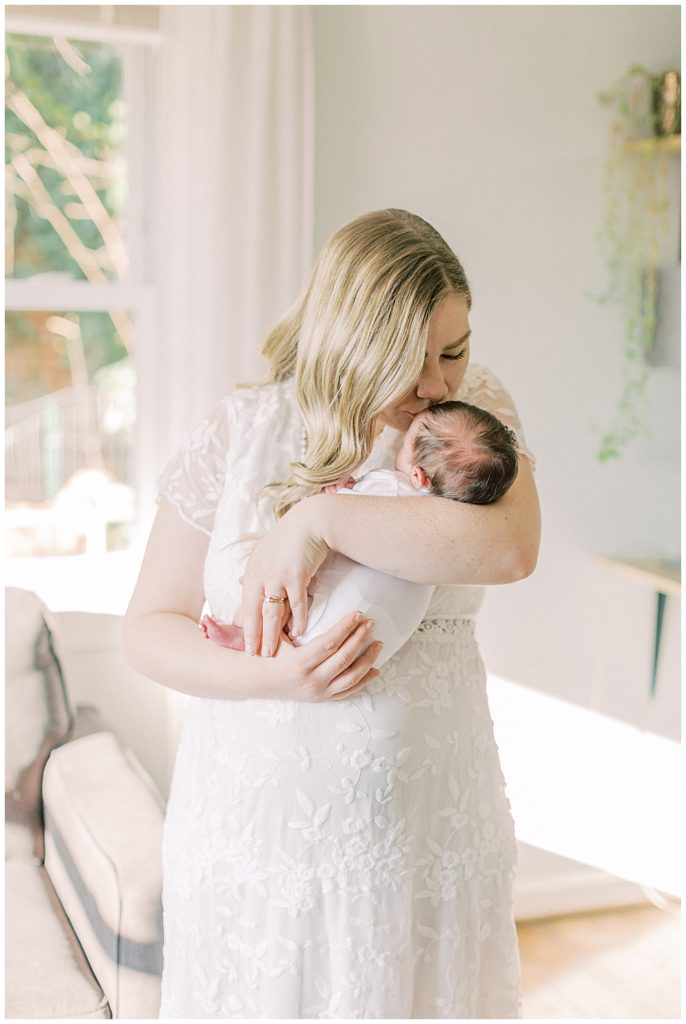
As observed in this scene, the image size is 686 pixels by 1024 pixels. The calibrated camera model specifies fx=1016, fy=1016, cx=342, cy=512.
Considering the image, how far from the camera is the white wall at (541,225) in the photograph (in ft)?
8.27

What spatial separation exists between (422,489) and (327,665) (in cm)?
26

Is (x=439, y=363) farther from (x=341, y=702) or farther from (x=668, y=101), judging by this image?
(x=668, y=101)

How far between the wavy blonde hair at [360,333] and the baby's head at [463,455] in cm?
7

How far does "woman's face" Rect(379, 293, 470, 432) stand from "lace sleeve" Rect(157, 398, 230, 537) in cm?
25

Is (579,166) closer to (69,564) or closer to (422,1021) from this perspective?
(69,564)

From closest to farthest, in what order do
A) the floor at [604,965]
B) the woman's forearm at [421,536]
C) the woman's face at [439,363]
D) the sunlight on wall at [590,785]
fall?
the woman's forearm at [421,536]
the woman's face at [439,363]
the floor at [604,965]
the sunlight on wall at [590,785]

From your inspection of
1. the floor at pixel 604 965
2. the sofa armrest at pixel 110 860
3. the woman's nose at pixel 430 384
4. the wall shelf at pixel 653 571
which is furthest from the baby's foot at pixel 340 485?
the floor at pixel 604 965

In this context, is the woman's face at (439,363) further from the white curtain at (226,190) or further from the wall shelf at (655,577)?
the wall shelf at (655,577)

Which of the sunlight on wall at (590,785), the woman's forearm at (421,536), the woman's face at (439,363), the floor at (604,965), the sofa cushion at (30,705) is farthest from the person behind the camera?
the sunlight on wall at (590,785)

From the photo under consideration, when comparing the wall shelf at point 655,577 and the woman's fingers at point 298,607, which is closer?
the woman's fingers at point 298,607

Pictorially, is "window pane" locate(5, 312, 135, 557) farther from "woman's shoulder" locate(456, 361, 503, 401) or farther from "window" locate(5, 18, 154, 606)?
"woman's shoulder" locate(456, 361, 503, 401)

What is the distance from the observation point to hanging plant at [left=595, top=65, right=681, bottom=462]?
107 inches


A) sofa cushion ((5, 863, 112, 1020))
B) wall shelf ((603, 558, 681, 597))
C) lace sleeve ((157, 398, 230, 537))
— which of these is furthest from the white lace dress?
wall shelf ((603, 558, 681, 597))

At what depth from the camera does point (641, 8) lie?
8.87 feet
